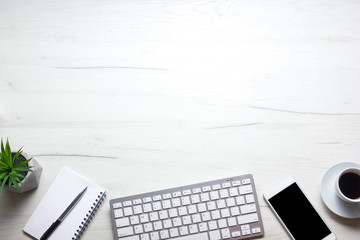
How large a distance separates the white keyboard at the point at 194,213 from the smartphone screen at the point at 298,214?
73 mm

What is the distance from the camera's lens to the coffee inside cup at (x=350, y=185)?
3.65 ft

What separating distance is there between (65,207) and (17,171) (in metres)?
0.19

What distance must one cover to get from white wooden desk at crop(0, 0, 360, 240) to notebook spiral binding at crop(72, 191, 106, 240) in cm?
3

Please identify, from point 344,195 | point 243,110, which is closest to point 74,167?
point 243,110

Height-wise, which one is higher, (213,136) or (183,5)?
(183,5)

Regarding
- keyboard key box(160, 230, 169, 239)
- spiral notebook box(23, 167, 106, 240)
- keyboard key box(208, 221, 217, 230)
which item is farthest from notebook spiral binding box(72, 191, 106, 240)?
keyboard key box(208, 221, 217, 230)

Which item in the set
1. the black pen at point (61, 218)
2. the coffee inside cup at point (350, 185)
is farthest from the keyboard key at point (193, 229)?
the coffee inside cup at point (350, 185)

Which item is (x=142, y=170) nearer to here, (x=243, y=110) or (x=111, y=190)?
(x=111, y=190)

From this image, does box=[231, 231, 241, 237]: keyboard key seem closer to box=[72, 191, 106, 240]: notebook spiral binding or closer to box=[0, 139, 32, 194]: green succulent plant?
box=[72, 191, 106, 240]: notebook spiral binding

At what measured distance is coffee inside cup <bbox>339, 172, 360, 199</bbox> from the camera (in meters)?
1.11

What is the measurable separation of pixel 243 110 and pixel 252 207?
0.99 feet

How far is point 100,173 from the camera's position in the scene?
1.17 m

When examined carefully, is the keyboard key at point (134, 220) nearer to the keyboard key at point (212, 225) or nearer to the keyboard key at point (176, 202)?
the keyboard key at point (176, 202)

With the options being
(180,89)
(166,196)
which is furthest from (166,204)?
(180,89)
